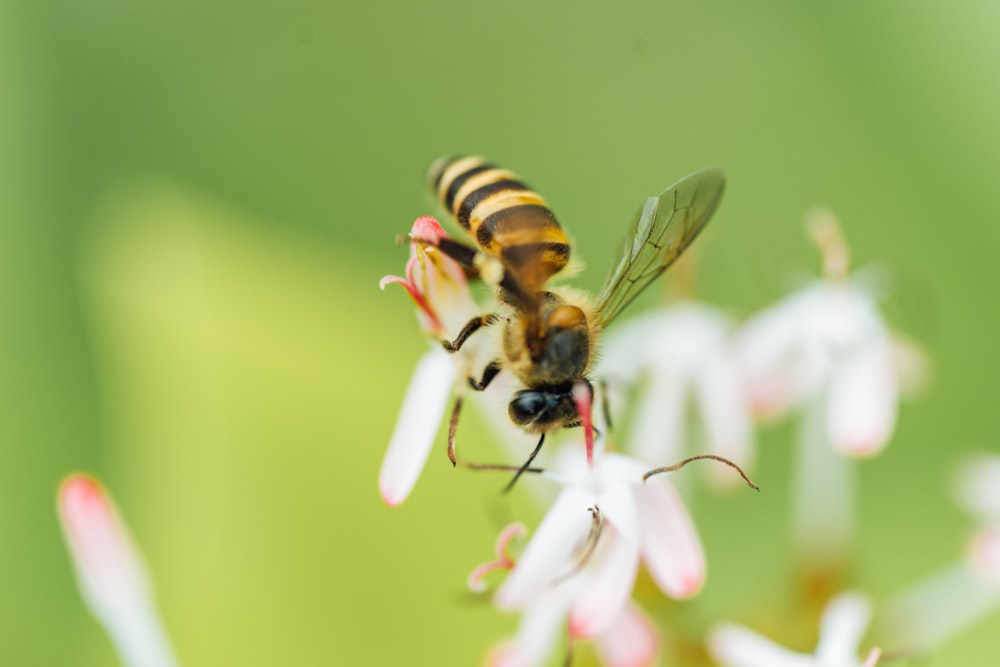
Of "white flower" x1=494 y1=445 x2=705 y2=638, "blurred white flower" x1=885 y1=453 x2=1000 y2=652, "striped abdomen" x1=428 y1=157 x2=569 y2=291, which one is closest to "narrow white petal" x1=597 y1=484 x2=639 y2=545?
"white flower" x1=494 y1=445 x2=705 y2=638

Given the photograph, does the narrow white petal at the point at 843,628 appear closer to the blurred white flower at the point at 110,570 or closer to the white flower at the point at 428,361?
the white flower at the point at 428,361

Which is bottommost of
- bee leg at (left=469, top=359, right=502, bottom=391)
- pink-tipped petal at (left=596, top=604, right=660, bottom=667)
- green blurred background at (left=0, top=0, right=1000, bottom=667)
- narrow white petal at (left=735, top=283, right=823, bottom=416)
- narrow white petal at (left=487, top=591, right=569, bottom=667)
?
pink-tipped petal at (left=596, top=604, right=660, bottom=667)

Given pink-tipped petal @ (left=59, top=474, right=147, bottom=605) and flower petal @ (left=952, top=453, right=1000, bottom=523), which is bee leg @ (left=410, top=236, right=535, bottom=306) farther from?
flower petal @ (left=952, top=453, right=1000, bottom=523)

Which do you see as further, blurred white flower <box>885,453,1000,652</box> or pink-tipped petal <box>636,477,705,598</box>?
blurred white flower <box>885,453,1000,652</box>

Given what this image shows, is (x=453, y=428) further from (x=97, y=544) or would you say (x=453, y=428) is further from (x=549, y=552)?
(x=97, y=544)

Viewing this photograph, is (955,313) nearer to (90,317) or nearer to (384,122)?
(384,122)
